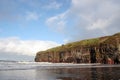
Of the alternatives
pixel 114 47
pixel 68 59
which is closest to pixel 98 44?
pixel 114 47

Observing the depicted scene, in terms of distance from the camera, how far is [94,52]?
11556 centimetres

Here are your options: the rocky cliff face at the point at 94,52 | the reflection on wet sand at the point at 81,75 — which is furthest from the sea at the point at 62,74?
the rocky cliff face at the point at 94,52

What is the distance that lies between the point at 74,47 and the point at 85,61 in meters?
16.1

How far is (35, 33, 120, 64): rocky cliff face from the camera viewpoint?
102569mm

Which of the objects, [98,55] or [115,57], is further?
[98,55]

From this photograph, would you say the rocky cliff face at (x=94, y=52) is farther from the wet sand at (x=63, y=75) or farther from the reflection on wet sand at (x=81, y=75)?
the reflection on wet sand at (x=81, y=75)

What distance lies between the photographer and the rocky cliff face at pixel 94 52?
102569 millimetres

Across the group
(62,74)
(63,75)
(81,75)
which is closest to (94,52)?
(62,74)

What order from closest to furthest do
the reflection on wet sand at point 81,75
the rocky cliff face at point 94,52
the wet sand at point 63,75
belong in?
the reflection on wet sand at point 81,75 < the wet sand at point 63,75 < the rocky cliff face at point 94,52

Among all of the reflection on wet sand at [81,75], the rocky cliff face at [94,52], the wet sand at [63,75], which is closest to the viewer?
the reflection on wet sand at [81,75]

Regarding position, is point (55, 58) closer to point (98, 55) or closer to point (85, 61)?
point (85, 61)

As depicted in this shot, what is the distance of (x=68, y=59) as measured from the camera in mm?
136625

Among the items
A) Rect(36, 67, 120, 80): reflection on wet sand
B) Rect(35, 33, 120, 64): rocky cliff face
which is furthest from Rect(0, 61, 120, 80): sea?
Rect(35, 33, 120, 64): rocky cliff face

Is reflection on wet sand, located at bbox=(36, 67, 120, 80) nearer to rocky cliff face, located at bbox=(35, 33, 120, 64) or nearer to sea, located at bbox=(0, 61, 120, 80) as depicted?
sea, located at bbox=(0, 61, 120, 80)
